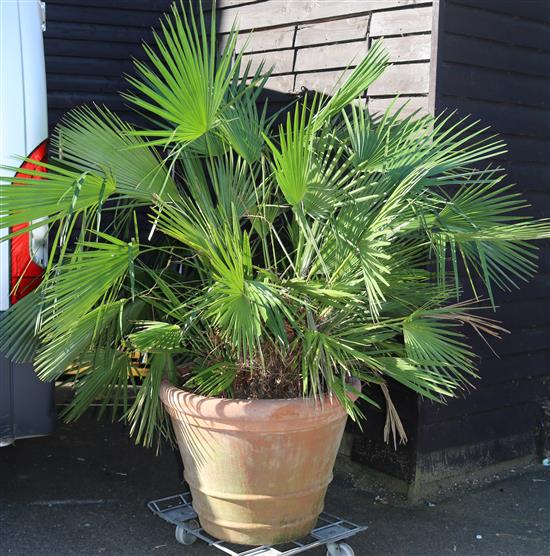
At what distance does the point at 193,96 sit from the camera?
2.84 m

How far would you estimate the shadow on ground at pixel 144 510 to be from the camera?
3.38m

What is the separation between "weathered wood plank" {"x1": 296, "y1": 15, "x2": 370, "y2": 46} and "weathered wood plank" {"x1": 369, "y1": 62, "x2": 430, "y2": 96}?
26 centimetres

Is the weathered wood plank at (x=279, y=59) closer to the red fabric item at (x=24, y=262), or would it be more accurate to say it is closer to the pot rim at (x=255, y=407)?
the red fabric item at (x=24, y=262)

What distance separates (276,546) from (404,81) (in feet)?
6.57

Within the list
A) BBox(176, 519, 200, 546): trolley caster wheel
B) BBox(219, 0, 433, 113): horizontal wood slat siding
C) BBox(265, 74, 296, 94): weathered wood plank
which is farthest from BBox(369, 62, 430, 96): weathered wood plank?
BBox(176, 519, 200, 546): trolley caster wheel

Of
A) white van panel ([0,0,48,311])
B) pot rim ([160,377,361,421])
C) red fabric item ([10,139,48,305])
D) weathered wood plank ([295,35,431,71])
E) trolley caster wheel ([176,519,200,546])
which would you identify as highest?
weathered wood plank ([295,35,431,71])

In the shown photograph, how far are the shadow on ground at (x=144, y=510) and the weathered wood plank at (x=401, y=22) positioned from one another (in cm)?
207

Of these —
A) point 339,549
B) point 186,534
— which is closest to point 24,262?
point 186,534

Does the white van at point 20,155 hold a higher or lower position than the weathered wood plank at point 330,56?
lower

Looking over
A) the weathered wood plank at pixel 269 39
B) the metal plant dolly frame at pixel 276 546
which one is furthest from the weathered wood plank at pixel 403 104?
the metal plant dolly frame at pixel 276 546

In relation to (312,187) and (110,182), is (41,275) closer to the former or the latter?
(110,182)

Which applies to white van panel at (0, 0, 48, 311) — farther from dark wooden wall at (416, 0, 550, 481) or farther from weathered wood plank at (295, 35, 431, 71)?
dark wooden wall at (416, 0, 550, 481)

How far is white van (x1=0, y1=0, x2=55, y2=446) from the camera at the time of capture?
3.11m

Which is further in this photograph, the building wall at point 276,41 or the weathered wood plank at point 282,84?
the weathered wood plank at point 282,84
